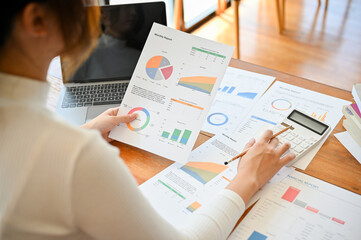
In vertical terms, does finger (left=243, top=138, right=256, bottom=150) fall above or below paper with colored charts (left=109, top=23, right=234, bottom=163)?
below

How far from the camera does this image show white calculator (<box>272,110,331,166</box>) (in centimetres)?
103

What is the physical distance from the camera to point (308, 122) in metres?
1.10

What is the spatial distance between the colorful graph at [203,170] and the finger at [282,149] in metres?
0.15

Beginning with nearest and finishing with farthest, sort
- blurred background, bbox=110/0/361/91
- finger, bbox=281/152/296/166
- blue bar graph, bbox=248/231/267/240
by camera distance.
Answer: blue bar graph, bbox=248/231/267/240 → finger, bbox=281/152/296/166 → blurred background, bbox=110/0/361/91

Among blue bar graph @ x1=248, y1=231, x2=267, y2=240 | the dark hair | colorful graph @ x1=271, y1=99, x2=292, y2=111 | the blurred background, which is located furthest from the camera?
the blurred background

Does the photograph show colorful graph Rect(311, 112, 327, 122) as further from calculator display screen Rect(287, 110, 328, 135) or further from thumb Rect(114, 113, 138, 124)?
thumb Rect(114, 113, 138, 124)

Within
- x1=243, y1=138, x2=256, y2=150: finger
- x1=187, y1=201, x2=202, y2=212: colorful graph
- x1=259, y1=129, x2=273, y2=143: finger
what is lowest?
x1=187, y1=201, x2=202, y2=212: colorful graph

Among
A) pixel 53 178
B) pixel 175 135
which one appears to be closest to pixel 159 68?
pixel 175 135

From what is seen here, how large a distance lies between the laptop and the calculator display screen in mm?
563

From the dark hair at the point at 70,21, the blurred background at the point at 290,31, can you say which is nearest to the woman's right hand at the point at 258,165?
the dark hair at the point at 70,21

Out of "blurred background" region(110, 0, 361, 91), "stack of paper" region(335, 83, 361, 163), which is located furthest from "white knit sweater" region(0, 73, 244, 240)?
"blurred background" region(110, 0, 361, 91)

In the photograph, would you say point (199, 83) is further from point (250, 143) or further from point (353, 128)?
point (353, 128)

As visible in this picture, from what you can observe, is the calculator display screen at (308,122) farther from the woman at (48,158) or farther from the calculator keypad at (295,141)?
the woman at (48,158)

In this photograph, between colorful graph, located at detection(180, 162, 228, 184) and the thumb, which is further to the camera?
the thumb
